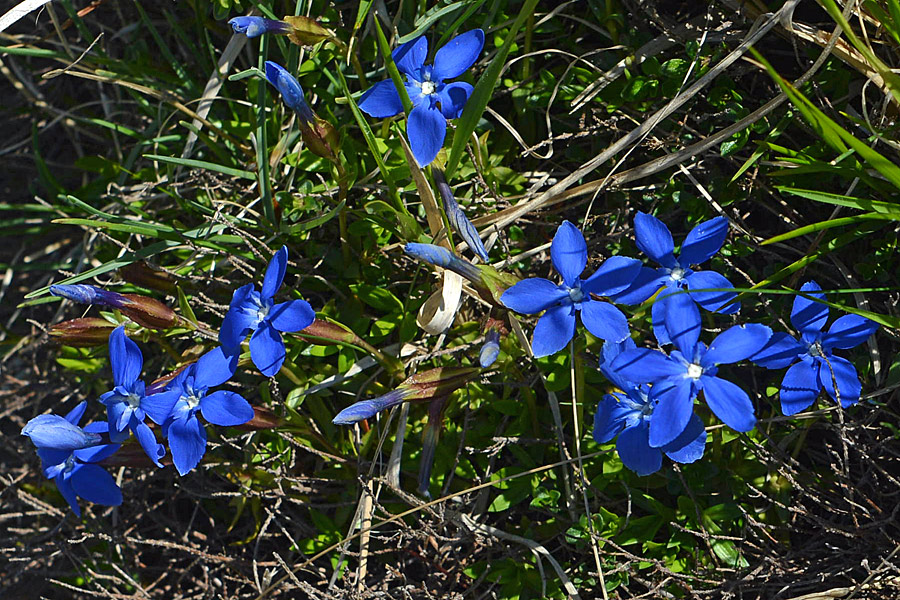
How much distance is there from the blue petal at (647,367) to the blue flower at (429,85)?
74cm

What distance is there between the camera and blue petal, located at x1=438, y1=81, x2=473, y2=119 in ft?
6.77

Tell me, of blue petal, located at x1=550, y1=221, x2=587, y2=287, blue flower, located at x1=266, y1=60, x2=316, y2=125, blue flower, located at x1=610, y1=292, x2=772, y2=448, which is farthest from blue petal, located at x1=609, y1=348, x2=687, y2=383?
blue flower, located at x1=266, y1=60, x2=316, y2=125

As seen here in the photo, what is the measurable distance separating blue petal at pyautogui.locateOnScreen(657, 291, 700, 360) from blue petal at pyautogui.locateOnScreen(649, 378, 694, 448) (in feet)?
0.28

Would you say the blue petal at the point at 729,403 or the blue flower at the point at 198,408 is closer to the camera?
the blue petal at the point at 729,403

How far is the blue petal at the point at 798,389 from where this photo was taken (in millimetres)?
1876

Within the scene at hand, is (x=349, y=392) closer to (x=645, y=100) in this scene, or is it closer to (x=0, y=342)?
(x=645, y=100)

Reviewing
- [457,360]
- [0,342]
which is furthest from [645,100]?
[0,342]

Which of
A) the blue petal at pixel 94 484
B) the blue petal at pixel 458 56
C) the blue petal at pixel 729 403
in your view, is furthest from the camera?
the blue petal at pixel 94 484

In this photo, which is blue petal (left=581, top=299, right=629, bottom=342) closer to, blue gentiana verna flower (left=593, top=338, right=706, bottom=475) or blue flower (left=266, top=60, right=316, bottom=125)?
blue gentiana verna flower (left=593, top=338, right=706, bottom=475)

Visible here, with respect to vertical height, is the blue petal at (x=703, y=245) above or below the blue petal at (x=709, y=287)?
above

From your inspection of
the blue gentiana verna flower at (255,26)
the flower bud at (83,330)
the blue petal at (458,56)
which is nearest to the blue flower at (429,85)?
the blue petal at (458,56)

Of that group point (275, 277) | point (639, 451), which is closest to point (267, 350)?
point (275, 277)

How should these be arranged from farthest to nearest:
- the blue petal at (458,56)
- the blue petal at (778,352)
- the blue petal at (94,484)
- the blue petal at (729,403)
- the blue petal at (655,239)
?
the blue petal at (94,484), the blue petal at (458,56), the blue petal at (655,239), the blue petal at (778,352), the blue petal at (729,403)

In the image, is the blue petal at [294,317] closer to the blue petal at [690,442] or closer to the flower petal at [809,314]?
the blue petal at [690,442]
